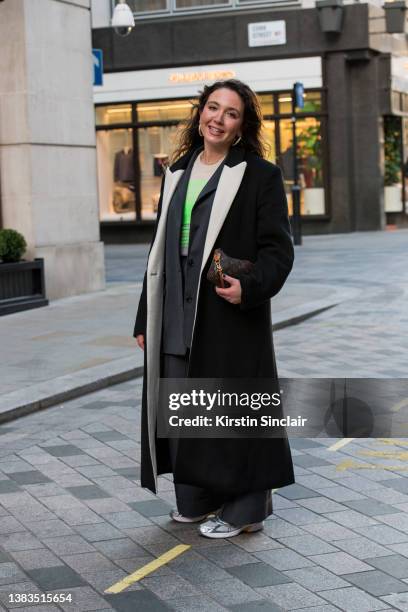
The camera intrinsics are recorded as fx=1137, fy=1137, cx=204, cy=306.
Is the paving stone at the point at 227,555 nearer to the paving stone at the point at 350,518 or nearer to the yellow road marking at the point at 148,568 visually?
the yellow road marking at the point at 148,568

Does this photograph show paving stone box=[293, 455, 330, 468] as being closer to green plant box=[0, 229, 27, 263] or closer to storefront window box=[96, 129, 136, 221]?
green plant box=[0, 229, 27, 263]

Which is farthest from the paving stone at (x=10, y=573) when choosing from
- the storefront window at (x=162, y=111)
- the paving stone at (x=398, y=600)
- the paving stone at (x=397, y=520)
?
the storefront window at (x=162, y=111)

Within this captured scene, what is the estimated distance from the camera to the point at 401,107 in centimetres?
2958

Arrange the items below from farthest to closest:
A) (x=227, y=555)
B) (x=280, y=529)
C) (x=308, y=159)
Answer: (x=308, y=159)
(x=280, y=529)
(x=227, y=555)

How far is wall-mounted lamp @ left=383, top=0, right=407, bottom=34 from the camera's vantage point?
26.8m

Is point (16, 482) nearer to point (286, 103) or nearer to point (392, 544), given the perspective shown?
point (392, 544)

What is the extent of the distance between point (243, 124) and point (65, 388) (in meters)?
3.85

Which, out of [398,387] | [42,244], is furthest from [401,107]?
[398,387]

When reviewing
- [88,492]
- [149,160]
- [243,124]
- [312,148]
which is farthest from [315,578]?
[149,160]

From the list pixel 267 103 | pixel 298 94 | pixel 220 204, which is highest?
pixel 267 103

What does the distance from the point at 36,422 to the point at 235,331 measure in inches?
122

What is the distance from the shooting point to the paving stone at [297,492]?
17.5 feet

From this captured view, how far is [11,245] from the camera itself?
13.1m

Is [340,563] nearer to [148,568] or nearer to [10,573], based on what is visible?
[148,568]
